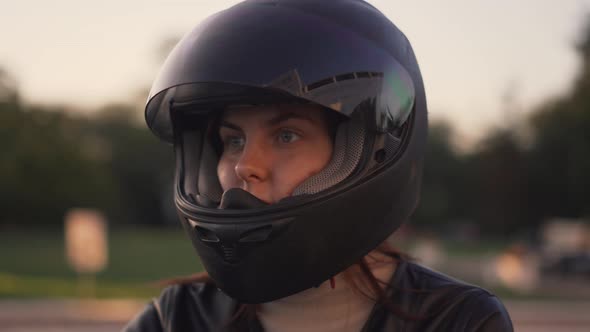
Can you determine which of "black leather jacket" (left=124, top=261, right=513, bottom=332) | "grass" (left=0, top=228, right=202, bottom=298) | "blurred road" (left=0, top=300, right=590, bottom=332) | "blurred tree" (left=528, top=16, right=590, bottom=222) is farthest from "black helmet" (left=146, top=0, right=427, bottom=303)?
"blurred tree" (left=528, top=16, right=590, bottom=222)

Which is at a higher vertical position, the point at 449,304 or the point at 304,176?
the point at 304,176

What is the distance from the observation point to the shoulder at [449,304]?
149cm

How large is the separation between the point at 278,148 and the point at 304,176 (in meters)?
0.07

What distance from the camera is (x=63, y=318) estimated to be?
11.2 meters

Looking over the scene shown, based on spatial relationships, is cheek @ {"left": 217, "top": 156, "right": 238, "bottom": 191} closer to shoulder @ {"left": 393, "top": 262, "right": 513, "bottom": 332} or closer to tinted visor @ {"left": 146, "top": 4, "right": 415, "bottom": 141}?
tinted visor @ {"left": 146, "top": 4, "right": 415, "bottom": 141}

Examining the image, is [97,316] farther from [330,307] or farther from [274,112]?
[274,112]

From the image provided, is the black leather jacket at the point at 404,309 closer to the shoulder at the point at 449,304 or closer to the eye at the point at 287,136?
the shoulder at the point at 449,304

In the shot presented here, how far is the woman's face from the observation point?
4.93ft

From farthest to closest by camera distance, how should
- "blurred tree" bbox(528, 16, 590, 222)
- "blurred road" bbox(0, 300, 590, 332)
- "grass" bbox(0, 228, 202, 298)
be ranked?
"blurred tree" bbox(528, 16, 590, 222) → "grass" bbox(0, 228, 202, 298) → "blurred road" bbox(0, 300, 590, 332)

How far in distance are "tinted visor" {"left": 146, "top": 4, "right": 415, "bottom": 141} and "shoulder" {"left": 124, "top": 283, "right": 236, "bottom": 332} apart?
0.42 metres

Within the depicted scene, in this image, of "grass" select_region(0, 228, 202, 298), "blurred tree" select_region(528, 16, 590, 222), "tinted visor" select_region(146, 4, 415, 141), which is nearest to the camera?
"tinted visor" select_region(146, 4, 415, 141)

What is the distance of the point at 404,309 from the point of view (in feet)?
5.11

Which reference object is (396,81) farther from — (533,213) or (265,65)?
(533,213)

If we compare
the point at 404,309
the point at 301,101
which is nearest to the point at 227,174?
the point at 301,101
